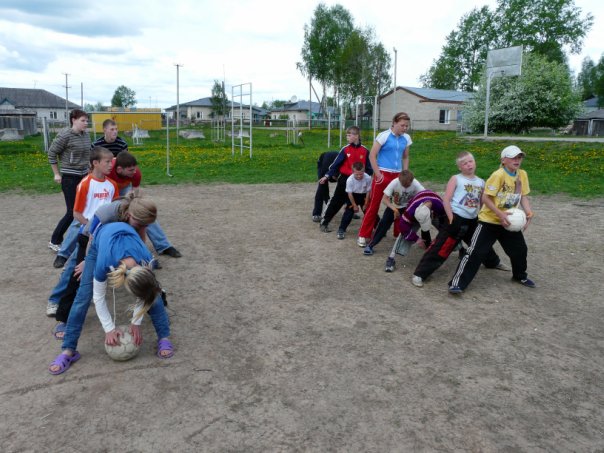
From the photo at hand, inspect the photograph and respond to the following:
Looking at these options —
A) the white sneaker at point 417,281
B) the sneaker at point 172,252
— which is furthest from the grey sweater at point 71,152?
the white sneaker at point 417,281

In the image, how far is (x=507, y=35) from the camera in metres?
58.9

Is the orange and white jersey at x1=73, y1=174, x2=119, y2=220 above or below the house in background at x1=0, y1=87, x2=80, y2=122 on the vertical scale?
below

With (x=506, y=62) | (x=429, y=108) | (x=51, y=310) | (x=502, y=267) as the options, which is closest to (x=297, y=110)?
(x=429, y=108)

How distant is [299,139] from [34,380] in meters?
28.1

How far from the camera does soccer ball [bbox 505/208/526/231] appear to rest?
500 cm

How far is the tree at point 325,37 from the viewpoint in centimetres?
5981

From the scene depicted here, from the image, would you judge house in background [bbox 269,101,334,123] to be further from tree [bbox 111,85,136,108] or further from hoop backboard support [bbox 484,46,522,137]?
hoop backboard support [bbox 484,46,522,137]

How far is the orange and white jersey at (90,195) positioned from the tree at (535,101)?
1140 inches

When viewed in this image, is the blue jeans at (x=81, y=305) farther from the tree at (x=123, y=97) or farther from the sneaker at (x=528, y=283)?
the tree at (x=123, y=97)

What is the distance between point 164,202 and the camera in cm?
1041

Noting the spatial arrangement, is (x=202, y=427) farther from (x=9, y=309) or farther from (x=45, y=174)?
(x=45, y=174)

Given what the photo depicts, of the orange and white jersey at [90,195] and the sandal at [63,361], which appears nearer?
the sandal at [63,361]

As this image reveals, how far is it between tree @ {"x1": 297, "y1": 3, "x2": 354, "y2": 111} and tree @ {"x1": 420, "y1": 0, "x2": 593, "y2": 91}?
56.1 ft

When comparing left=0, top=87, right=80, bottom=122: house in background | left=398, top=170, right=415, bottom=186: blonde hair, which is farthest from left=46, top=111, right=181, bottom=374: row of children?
left=0, top=87, right=80, bottom=122: house in background
